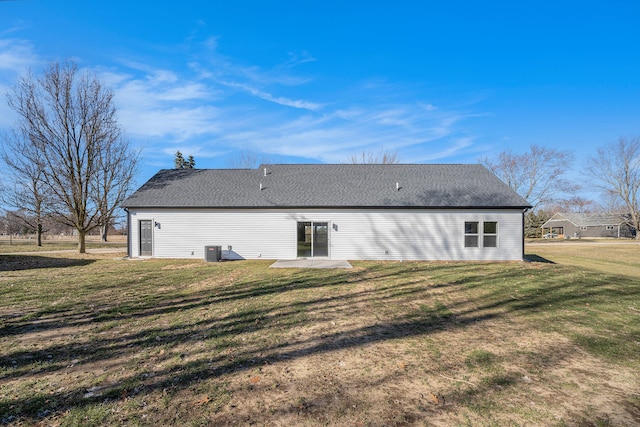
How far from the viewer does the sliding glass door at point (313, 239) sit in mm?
15664

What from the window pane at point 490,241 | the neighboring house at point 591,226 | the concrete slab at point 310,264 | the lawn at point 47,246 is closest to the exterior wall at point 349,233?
the window pane at point 490,241

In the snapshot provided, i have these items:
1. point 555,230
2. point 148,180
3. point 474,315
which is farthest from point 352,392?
point 555,230

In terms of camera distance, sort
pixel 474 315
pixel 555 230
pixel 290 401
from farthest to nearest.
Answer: pixel 555 230 → pixel 474 315 → pixel 290 401

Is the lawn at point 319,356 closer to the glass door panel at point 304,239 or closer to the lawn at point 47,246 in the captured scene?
the glass door panel at point 304,239

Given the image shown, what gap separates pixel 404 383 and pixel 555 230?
2796 inches

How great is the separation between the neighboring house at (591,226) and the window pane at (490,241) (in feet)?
145

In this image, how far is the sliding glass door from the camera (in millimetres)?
15664

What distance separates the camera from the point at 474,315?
6.09m

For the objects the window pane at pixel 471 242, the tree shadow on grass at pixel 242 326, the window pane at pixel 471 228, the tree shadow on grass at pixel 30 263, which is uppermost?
the window pane at pixel 471 228

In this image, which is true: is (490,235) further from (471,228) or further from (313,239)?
(313,239)

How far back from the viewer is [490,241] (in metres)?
15.6

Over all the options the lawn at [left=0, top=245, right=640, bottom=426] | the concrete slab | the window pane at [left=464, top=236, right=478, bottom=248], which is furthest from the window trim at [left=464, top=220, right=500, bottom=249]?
the lawn at [left=0, top=245, right=640, bottom=426]

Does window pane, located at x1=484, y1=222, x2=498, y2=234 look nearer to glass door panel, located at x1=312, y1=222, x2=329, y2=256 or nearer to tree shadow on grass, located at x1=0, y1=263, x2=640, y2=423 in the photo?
tree shadow on grass, located at x1=0, y1=263, x2=640, y2=423

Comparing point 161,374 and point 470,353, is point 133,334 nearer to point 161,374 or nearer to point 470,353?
point 161,374
